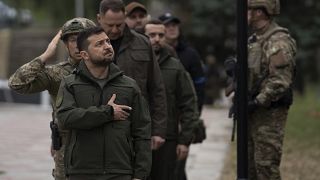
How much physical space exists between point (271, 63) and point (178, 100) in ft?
3.09

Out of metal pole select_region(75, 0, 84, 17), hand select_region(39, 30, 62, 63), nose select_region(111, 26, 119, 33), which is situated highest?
nose select_region(111, 26, 119, 33)

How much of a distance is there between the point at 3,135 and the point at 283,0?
946 centimetres

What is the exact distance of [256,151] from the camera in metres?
6.29

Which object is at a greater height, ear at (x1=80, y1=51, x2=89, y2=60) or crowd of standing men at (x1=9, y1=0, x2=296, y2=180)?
ear at (x1=80, y1=51, x2=89, y2=60)

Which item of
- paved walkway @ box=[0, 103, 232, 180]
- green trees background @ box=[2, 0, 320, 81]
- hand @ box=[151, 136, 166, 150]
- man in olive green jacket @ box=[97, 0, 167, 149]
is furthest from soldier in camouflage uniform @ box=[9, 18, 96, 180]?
green trees background @ box=[2, 0, 320, 81]

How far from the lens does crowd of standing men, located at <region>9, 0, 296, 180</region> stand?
4.62 m

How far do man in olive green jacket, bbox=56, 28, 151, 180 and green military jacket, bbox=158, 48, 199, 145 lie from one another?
187cm

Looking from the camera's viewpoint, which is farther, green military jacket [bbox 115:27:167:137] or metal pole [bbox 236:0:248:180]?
green military jacket [bbox 115:27:167:137]

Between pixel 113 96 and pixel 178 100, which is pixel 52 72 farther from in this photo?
pixel 178 100

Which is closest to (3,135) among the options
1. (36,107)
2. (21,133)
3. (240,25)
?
(21,133)

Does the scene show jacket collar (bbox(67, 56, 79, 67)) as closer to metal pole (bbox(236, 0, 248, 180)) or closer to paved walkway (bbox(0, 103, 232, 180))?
metal pole (bbox(236, 0, 248, 180))

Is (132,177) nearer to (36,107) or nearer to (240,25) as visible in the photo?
(240,25)

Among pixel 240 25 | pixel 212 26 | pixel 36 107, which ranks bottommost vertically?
pixel 36 107

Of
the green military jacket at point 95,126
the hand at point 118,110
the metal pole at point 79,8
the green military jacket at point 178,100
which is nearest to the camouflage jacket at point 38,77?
the green military jacket at point 95,126
